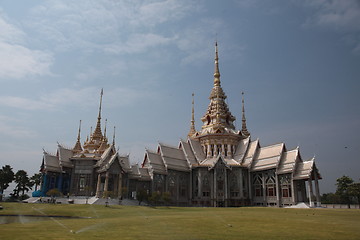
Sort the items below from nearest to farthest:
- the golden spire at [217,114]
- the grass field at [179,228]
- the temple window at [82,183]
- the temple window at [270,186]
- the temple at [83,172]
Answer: the grass field at [179,228] < the temple at [83,172] < the temple window at [82,183] < the temple window at [270,186] < the golden spire at [217,114]

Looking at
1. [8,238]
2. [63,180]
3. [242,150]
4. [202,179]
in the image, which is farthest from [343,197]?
[8,238]

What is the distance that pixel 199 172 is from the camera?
56.9m

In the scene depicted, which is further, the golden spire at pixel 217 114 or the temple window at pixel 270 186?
the golden spire at pixel 217 114

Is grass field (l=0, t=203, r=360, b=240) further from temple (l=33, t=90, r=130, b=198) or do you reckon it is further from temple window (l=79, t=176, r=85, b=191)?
temple window (l=79, t=176, r=85, b=191)

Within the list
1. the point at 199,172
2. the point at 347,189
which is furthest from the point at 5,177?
the point at 347,189

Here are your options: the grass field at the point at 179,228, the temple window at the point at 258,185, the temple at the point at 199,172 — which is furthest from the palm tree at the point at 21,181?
the temple window at the point at 258,185

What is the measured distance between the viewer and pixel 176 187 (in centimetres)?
5575

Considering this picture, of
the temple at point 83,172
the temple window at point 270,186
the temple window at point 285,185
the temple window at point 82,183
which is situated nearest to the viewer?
the temple at point 83,172

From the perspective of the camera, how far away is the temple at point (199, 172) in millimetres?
48188

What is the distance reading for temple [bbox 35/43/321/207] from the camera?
48188mm

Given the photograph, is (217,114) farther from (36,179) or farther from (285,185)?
(36,179)

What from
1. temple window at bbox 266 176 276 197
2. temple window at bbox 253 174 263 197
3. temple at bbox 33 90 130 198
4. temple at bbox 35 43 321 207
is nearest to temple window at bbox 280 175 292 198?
temple at bbox 35 43 321 207

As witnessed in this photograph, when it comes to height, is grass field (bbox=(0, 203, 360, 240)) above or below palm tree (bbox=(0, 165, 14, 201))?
below

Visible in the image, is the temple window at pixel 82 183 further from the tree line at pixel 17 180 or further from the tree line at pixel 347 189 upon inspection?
the tree line at pixel 347 189
